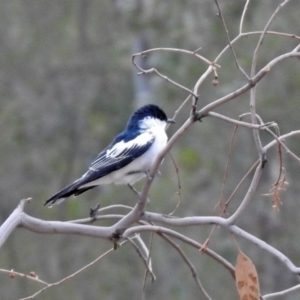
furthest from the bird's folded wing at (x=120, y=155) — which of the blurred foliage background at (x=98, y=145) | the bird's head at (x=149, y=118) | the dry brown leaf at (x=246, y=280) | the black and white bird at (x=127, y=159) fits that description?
the blurred foliage background at (x=98, y=145)

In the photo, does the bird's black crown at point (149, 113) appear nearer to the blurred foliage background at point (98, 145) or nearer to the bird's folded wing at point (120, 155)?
the bird's folded wing at point (120, 155)

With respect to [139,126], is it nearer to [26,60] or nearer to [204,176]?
[204,176]

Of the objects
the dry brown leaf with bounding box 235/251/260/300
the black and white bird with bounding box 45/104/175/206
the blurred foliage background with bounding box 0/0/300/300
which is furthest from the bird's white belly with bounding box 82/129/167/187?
the blurred foliage background with bounding box 0/0/300/300

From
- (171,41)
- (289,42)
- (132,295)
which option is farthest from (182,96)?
(132,295)

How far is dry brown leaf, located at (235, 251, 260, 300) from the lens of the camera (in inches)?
96.1

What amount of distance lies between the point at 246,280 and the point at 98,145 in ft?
24.6

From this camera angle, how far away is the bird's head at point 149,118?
14.4 feet

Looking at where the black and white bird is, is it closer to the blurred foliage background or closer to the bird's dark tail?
the bird's dark tail

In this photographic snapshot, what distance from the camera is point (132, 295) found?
9.64 m

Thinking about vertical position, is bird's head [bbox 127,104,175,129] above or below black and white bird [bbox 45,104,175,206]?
above

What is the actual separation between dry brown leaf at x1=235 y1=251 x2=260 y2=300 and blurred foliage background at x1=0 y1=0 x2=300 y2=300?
219 inches

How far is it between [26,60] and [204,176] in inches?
103

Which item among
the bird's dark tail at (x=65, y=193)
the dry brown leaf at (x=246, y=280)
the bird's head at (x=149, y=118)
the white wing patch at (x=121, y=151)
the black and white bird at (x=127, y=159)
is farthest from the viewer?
the bird's head at (x=149, y=118)

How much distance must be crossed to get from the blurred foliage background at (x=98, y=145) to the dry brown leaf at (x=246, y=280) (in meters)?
5.57
